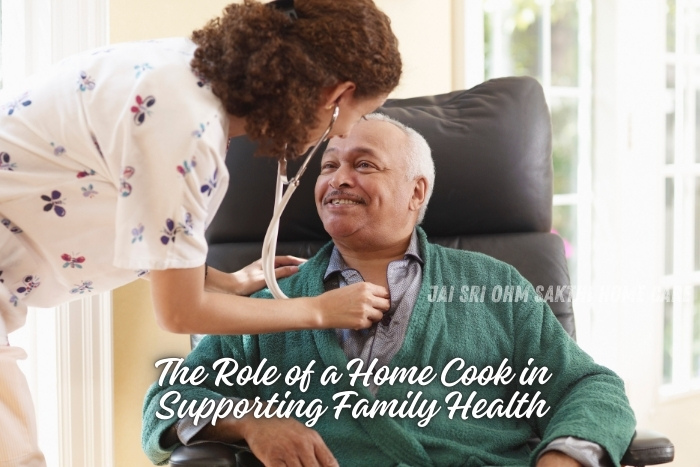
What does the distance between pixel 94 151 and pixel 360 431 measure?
733 mm

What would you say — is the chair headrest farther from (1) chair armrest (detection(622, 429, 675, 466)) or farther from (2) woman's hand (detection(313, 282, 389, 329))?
(1) chair armrest (detection(622, 429, 675, 466))

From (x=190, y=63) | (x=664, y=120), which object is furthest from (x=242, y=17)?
(x=664, y=120)

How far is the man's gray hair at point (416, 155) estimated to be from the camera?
5.70ft

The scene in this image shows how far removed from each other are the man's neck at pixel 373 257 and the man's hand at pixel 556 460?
1.69 feet

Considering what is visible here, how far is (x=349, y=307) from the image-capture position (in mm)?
1424

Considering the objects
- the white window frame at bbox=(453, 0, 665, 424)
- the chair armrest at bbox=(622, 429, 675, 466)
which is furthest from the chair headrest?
the white window frame at bbox=(453, 0, 665, 424)

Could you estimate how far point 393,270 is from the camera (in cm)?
169

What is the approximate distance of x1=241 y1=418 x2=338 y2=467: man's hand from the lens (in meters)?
1.37

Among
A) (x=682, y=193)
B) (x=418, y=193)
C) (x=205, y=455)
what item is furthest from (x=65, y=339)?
(x=682, y=193)

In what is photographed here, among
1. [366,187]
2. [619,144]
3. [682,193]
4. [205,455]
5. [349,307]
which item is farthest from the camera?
[682,193]

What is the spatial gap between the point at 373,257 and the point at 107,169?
0.74 meters

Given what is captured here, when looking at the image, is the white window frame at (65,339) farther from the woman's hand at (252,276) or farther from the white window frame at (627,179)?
the white window frame at (627,179)

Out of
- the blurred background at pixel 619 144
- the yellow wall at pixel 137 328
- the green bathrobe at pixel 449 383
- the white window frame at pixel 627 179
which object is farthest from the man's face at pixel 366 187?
the white window frame at pixel 627 179

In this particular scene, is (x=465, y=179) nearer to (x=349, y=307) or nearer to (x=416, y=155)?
(x=416, y=155)
